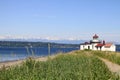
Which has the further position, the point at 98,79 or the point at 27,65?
the point at 27,65

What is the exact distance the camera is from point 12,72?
→ 15.7 m

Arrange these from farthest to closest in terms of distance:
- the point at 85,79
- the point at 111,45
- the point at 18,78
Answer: the point at 111,45 < the point at 85,79 < the point at 18,78

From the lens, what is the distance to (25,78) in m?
13.7

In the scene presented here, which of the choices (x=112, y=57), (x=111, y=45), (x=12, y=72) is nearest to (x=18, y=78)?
(x=12, y=72)

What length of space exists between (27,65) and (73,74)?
3731mm

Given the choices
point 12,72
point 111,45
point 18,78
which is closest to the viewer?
point 18,78

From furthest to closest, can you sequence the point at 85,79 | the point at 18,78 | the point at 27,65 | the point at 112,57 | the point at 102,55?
the point at 102,55 < the point at 112,57 < the point at 27,65 < the point at 85,79 < the point at 18,78

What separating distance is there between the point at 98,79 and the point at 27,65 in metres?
5.27

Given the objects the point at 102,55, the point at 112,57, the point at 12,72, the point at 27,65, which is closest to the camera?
the point at 12,72

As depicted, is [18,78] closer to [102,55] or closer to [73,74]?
[73,74]

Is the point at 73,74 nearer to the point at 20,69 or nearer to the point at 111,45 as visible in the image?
the point at 20,69

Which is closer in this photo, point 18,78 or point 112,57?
point 18,78

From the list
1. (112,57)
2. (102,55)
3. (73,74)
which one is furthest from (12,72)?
(102,55)

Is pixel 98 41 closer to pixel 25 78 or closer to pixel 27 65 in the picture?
Answer: pixel 27 65
